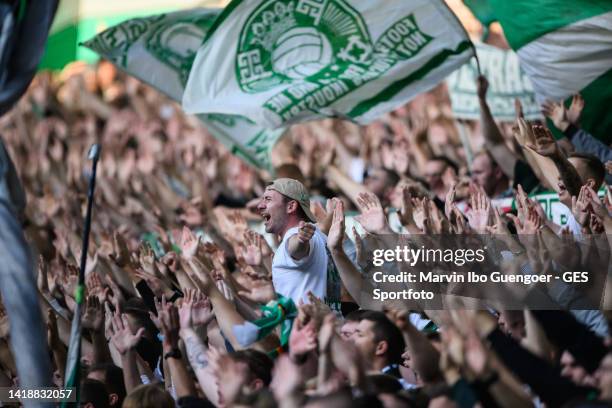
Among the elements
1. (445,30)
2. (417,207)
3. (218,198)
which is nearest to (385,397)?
(417,207)

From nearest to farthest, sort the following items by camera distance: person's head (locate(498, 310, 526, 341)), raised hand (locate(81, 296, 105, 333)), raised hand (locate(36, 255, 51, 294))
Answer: person's head (locate(498, 310, 526, 341)) < raised hand (locate(81, 296, 105, 333)) < raised hand (locate(36, 255, 51, 294))

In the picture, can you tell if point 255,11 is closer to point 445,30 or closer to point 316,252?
point 445,30

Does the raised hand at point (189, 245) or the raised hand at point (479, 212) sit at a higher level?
the raised hand at point (479, 212)

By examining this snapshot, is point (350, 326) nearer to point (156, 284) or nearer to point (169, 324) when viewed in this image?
point (169, 324)

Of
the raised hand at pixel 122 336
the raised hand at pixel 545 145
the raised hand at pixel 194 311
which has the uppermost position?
the raised hand at pixel 194 311

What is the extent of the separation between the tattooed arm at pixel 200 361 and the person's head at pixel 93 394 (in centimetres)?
62

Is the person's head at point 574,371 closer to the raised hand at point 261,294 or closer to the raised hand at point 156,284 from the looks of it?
the raised hand at point 261,294

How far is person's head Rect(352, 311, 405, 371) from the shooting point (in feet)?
18.3

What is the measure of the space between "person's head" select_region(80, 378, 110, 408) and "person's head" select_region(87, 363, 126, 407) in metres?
0.10

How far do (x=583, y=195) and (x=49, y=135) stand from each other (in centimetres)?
1097

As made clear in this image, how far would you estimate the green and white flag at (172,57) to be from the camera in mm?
10508

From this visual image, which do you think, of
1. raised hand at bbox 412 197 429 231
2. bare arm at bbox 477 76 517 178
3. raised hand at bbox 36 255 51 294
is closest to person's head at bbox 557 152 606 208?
raised hand at bbox 412 197 429 231

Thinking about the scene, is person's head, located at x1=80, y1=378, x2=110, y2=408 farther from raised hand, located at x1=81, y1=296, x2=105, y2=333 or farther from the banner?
the banner

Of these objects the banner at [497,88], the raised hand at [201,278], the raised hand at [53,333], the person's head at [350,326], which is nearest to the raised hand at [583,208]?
the person's head at [350,326]
